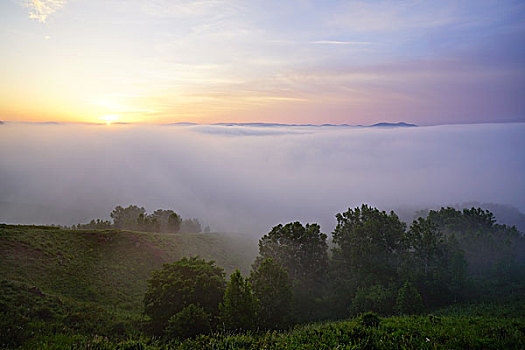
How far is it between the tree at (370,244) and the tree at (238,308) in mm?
27740

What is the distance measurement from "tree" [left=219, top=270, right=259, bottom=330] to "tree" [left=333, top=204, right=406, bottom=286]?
91.0 ft

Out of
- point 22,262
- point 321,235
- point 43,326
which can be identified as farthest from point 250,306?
point 22,262

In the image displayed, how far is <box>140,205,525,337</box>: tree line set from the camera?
95.4 feet

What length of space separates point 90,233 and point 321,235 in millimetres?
49634

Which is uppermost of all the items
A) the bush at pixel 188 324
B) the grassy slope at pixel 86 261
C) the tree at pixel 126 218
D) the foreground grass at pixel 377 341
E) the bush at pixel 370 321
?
the foreground grass at pixel 377 341

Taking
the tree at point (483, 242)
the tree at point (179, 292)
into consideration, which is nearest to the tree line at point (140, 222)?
the tree at point (179, 292)

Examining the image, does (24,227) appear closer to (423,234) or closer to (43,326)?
(43,326)

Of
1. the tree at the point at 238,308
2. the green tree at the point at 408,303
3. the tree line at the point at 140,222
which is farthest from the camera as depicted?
the tree line at the point at 140,222

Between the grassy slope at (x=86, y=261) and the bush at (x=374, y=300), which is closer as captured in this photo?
the grassy slope at (x=86, y=261)

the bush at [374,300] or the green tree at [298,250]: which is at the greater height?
the green tree at [298,250]

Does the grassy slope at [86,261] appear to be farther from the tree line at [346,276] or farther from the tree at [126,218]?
the tree at [126,218]

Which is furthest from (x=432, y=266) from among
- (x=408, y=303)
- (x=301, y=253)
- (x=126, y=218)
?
(x=126, y=218)

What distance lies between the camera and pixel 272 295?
3241 cm

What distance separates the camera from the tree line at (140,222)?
9273 cm
